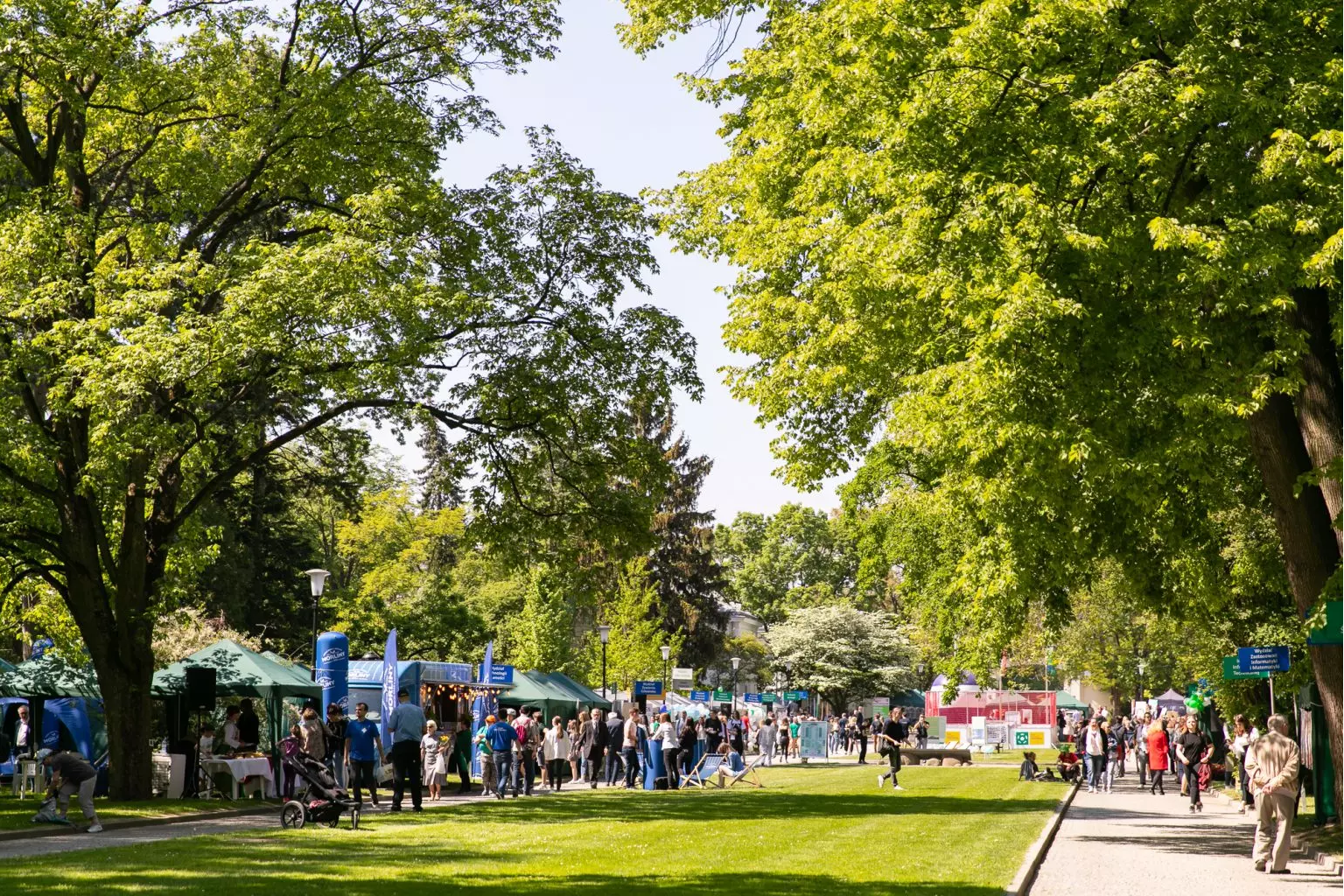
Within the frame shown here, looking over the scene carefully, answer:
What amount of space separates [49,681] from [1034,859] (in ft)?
61.9

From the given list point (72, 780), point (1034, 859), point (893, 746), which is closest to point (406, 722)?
point (72, 780)

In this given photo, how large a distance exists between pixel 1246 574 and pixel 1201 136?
12373mm

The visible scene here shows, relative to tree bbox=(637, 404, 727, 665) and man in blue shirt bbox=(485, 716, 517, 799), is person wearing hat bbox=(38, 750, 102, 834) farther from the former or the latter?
tree bbox=(637, 404, 727, 665)

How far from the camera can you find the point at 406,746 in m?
22.5

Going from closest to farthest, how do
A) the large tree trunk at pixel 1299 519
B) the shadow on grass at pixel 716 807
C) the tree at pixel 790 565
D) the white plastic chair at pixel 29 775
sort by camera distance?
the large tree trunk at pixel 1299 519, the shadow on grass at pixel 716 807, the white plastic chair at pixel 29 775, the tree at pixel 790 565

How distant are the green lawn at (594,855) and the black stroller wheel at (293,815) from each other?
16cm

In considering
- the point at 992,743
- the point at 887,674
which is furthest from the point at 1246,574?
the point at 887,674

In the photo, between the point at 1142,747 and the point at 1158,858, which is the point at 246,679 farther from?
the point at 1142,747

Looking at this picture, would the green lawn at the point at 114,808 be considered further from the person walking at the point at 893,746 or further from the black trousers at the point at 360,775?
the person walking at the point at 893,746

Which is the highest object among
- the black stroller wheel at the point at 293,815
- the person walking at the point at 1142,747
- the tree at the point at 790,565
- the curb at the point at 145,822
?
the tree at the point at 790,565

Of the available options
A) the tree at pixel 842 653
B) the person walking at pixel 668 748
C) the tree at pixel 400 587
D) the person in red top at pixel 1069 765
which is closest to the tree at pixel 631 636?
the tree at pixel 400 587

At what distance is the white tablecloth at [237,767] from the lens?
2495cm

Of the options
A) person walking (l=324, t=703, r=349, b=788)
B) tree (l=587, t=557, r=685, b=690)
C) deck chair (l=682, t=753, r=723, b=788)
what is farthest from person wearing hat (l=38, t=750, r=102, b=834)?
tree (l=587, t=557, r=685, b=690)

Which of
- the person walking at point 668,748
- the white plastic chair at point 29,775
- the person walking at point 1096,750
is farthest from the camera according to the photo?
the person walking at point 1096,750
